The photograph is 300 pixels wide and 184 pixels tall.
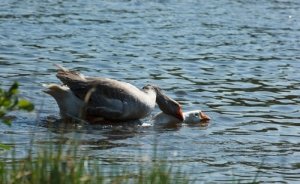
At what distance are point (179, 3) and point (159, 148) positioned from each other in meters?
13.9

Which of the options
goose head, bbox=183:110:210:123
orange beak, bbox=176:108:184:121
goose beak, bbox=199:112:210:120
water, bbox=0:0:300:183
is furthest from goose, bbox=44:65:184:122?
goose beak, bbox=199:112:210:120

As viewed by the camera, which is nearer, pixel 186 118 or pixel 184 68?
pixel 186 118

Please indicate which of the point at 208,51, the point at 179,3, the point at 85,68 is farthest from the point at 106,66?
the point at 179,3

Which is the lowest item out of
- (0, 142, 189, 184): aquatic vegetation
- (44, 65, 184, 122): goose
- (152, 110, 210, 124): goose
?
(152, 110, 210, 124): goose

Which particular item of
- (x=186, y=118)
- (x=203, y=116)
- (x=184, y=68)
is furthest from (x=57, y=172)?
(x=184, y=68)

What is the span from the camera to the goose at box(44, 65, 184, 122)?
1142 cm

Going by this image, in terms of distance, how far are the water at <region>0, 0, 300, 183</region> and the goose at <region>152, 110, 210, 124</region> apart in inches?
6.3

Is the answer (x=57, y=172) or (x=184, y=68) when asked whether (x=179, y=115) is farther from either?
(x=57, y=172)

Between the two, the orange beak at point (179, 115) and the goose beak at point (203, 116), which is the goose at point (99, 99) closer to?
the orange beak at point (179, 115)

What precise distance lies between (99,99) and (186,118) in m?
1.28

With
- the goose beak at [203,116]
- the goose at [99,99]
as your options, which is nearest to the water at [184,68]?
the goose beak at [203,116]

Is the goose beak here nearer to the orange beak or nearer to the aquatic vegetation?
the orange beak

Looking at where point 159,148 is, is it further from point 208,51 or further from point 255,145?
point 208,51

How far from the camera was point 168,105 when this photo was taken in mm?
12117
